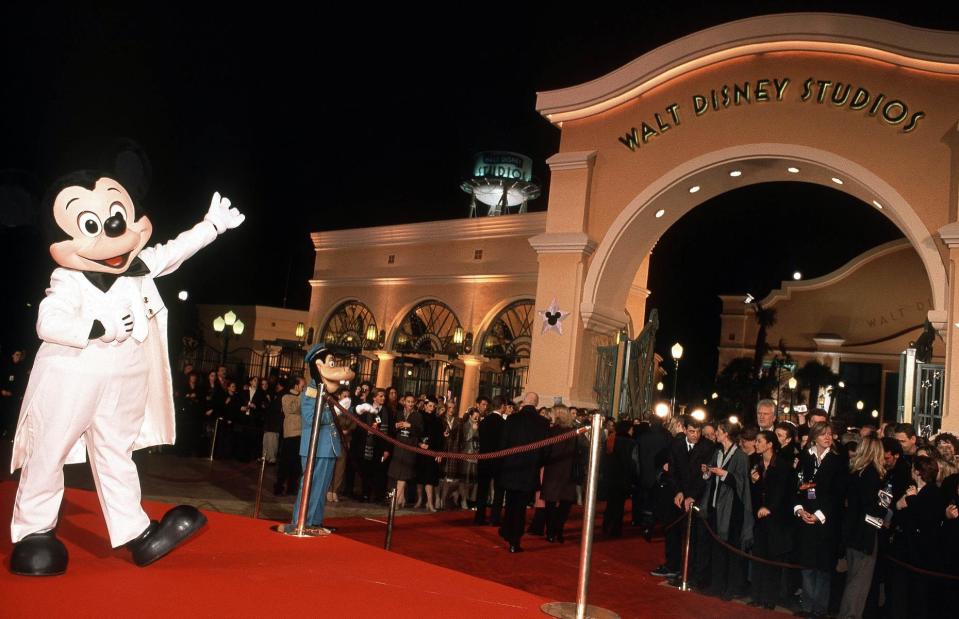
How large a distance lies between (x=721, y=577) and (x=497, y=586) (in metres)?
3.97

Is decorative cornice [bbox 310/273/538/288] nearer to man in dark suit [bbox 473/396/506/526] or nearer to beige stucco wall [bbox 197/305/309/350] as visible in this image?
beige stucco wall [bbox 197/305/309/350]

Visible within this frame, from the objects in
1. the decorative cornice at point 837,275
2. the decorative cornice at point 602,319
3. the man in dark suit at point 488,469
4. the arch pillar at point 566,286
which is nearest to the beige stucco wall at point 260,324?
the arch pillar at point 566,286

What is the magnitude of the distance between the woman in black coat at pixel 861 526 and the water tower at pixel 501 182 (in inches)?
982

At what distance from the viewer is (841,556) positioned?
317 inches

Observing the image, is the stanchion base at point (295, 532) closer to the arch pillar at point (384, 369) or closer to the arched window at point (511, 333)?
the arched window at point (511, 333)

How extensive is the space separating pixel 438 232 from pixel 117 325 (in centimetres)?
2070

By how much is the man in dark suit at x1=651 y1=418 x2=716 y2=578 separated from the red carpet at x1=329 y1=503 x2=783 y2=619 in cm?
32

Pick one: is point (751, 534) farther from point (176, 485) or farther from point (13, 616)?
point (176, 485)

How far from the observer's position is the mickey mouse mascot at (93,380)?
4.66 m

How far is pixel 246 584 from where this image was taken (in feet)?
15.1

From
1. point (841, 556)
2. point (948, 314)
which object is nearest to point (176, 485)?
point (841, 556)

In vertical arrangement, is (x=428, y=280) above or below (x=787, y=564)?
above

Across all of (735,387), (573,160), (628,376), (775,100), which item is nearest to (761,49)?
(775,100)

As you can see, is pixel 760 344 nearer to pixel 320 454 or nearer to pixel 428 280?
pixel 428 280
